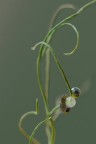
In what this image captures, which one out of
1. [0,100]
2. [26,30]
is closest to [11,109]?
[0,100]

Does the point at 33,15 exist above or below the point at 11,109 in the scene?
above

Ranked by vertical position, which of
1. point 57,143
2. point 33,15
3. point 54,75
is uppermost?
point 33,15

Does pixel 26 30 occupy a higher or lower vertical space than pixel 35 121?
higher

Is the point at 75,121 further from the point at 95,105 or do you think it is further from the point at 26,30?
the point at 26,30

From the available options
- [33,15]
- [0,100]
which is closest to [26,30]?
[33,15]

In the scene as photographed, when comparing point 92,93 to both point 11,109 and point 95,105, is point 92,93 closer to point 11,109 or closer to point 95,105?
point 95,105

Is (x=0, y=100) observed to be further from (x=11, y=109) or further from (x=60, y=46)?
(x=60, y=46)
